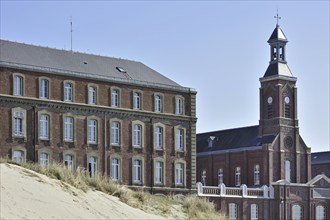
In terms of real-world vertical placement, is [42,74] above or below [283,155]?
above

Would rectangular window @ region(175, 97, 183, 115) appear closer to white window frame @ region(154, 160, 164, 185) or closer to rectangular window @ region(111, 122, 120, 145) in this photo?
white window frame @ region(154, 160, 164, 185)

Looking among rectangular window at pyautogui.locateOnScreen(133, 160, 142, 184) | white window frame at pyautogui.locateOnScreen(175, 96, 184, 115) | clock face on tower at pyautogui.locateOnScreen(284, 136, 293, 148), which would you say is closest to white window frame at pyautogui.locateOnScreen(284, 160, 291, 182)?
clock face on tower at pyautogui.locateOnScreen(284, 136, 293, 148)

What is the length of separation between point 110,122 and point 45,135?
5681 mm

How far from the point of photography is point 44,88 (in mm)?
58812

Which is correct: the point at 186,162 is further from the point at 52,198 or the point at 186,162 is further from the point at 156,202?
the point at 52,198

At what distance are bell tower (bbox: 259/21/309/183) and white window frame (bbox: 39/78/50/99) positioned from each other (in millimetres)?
32482

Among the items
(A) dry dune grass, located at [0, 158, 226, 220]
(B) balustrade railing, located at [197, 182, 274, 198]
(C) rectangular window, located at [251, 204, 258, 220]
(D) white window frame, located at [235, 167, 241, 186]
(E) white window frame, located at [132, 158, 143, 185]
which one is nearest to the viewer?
(A) dry dune grass, located at [0, 158, 226, 220]

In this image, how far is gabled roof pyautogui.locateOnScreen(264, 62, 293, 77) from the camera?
87188 mm

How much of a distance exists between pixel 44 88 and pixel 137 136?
8.93 metres

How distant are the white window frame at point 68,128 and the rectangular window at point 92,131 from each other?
4.85 feet

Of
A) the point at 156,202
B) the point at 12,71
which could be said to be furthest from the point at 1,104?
the point at 156,202

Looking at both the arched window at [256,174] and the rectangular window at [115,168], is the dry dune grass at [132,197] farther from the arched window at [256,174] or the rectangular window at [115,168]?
the arched window at [256,174]

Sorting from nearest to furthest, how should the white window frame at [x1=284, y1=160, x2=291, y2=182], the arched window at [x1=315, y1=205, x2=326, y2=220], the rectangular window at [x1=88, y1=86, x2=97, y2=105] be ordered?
the rectangular window at [x1=88, y1=86, x2=97, y2=105], the white window frame at [x1=284, y1=160, x2=291, y2=182], the arched window at [x1=315, y1=205, x2=326, y2=220]

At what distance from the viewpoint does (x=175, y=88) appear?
6600 centimetres
